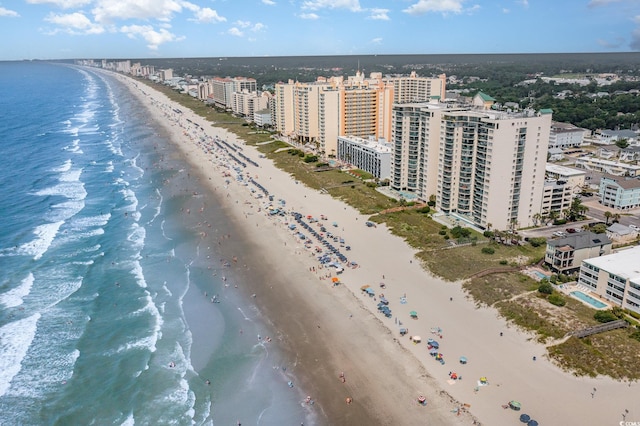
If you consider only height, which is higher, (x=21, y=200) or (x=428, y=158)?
(x=428, y=158)

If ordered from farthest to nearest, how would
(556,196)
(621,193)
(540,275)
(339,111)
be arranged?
(339,111), (621,193), (556,196), (540,275)

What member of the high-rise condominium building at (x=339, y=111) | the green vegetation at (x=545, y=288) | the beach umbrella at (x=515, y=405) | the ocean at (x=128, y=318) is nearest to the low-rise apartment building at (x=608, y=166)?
the high-rise condominium building at (x=339, y=111)

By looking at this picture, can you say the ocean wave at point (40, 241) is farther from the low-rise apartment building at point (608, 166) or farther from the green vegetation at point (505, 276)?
the low-rise apartment building at point (608, 166)

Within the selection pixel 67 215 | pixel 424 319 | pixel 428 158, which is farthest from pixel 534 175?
pixel 67 215

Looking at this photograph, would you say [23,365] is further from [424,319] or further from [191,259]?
[424,319]

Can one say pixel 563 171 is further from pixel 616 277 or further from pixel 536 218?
pixel 616 277

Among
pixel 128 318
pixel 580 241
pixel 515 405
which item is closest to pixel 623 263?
pixel 580 241

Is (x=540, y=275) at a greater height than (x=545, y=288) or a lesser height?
lesser

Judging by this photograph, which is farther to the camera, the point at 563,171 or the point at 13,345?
the point at 563,171
